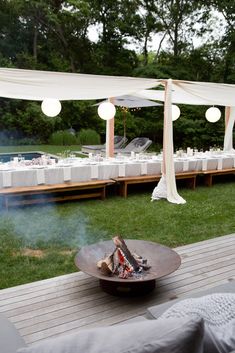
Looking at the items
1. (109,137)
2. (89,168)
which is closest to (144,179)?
(89,168)

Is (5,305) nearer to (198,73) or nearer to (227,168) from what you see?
(227,168)

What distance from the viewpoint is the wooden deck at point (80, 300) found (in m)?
2.33

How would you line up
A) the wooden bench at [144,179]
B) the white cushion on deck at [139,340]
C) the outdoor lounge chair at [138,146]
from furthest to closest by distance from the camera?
the outdoor lounge chair at [138,146]
the wooden bench at [144,179]
the white cushion on deck at [139,340]

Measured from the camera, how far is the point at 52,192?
601 cm

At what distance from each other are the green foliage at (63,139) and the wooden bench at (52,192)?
8705mm

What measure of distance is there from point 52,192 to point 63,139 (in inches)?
362

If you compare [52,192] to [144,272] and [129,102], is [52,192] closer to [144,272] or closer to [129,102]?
[144,272]

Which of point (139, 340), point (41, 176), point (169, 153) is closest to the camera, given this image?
point (139, 340)

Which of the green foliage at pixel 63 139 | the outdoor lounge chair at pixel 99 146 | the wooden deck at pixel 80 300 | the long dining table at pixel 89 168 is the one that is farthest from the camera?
the green foliage at pixel 63 139

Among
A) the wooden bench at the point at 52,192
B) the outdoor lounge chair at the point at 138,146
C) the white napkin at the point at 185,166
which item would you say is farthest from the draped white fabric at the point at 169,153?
the outdoor lounge chair at the point at 138,146

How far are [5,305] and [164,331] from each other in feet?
5.96

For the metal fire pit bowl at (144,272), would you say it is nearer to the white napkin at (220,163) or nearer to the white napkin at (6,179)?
the white napkin at (6,179)

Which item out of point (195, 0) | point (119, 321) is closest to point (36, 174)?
point (119, 321)

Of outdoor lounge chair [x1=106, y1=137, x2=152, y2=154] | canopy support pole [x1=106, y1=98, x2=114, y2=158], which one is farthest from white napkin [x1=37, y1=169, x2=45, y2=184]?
outdoor lounge chair [x1=106, y1=137, x2=152, y2=154]
